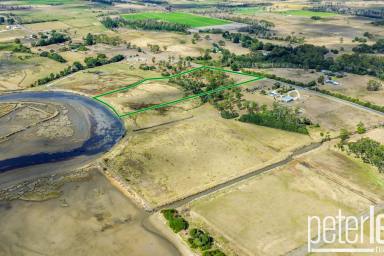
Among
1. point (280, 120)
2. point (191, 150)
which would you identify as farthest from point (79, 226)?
point (280, 120)

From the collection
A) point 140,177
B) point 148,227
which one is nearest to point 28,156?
point 140,177

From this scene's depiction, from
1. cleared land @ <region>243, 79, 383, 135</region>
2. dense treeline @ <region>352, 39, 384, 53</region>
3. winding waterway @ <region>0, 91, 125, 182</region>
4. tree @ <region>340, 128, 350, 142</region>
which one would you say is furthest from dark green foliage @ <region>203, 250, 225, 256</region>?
dense treeline @ <region>352, 39, 384, 53</region>

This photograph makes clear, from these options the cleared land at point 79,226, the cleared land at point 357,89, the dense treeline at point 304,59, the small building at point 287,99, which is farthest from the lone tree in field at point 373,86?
the cleared land at point 79,226

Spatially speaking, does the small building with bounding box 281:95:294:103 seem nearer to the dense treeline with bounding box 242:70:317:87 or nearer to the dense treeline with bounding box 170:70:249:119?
the dense treeline with bounding box 170:70:249:119

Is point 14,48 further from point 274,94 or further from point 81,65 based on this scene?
point 274,94

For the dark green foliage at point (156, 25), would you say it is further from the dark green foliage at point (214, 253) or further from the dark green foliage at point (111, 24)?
the dark green foliage at point (214, 253)

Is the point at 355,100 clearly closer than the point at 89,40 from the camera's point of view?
Yes

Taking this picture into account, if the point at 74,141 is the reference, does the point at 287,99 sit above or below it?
above

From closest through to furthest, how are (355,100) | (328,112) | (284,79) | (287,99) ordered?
(328,112), (287,99), (355,100), (284,79)
